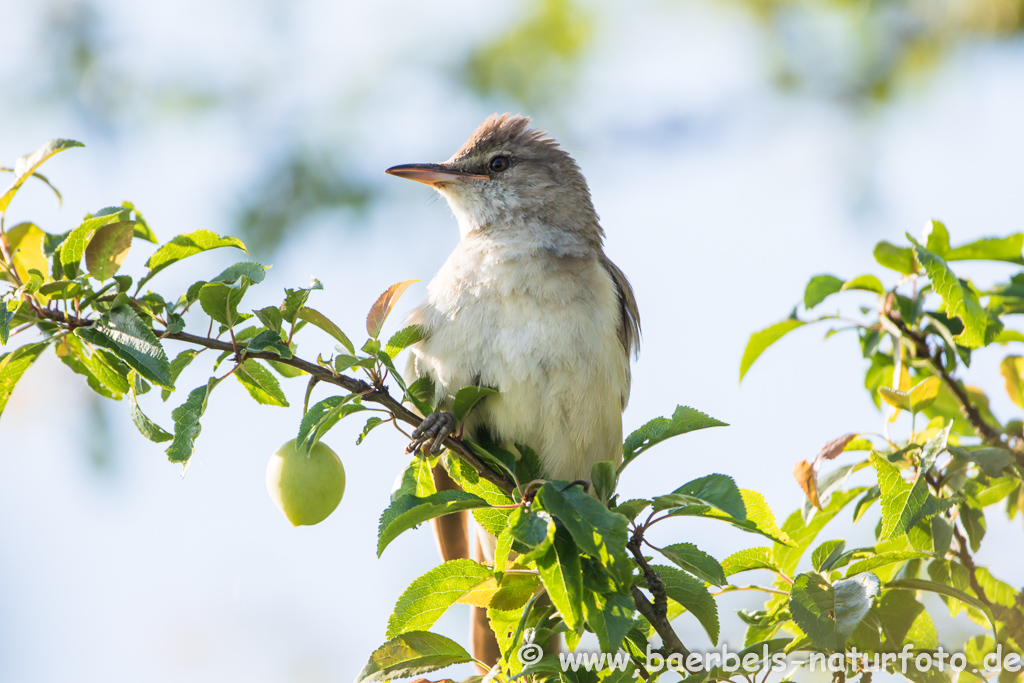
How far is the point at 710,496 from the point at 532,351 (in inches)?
49.7

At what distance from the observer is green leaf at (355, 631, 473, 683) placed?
6.88 feet

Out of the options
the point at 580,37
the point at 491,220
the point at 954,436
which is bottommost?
the point at 954,436

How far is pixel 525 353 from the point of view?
308cm

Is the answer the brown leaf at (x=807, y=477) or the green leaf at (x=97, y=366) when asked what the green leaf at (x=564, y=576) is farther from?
the green leaf at (x=97, y=366)

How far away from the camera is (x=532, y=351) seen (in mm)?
3086

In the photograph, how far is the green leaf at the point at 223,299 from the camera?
2049mm

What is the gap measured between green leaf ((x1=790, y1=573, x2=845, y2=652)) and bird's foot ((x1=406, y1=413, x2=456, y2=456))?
1019 millimetres

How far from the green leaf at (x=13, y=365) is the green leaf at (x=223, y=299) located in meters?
0.41

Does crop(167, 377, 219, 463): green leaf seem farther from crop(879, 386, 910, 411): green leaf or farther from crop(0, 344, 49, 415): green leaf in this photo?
crop(879, 386, 910, 411): green leaf

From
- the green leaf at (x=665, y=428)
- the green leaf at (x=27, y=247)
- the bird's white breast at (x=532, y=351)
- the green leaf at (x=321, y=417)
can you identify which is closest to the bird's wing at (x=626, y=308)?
the bird's white breast at (x=532, y=351)

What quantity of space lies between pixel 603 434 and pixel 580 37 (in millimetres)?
3107

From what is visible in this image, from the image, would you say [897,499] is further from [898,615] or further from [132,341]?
[132,341]

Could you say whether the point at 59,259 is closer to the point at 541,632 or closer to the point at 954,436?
the point at 541,632

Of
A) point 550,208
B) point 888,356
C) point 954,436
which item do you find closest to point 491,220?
point 550,208
